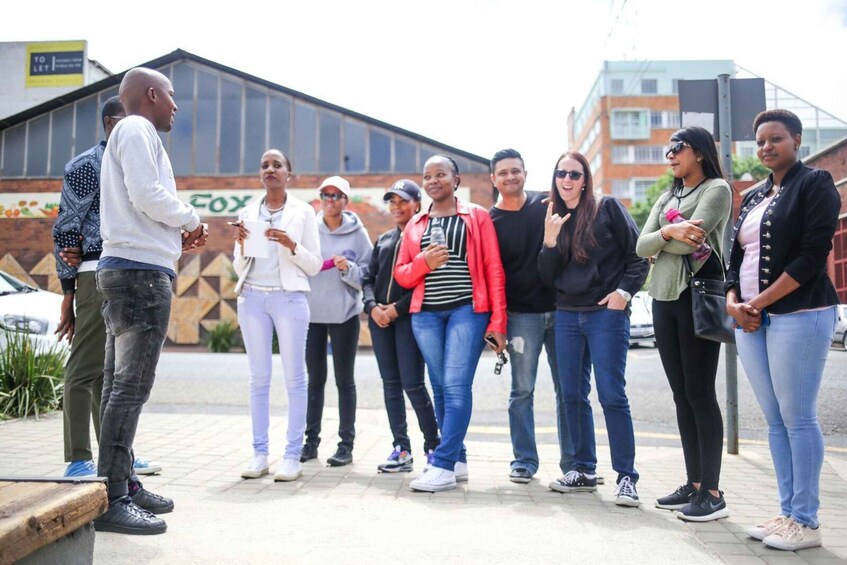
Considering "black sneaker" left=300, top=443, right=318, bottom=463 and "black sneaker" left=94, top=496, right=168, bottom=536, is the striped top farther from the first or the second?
"black sneaker" left=94, top=496, right=168, bottom=536

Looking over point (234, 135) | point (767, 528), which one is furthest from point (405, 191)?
point (234, 135)

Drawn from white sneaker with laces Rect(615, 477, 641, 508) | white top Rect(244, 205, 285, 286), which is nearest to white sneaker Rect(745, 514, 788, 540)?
white sneaker with laces Rect(615, 477, 641, 508)

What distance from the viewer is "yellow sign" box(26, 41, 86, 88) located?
2361 centimetres

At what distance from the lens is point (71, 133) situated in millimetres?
25797

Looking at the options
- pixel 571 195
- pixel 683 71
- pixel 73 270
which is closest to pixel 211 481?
pixel 73 270

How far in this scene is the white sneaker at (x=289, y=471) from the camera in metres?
4.52

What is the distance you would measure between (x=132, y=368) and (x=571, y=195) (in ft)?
8.90

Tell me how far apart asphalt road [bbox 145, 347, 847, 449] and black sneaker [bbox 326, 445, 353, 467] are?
192cm

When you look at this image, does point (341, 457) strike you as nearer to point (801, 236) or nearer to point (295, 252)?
point (295, 252)

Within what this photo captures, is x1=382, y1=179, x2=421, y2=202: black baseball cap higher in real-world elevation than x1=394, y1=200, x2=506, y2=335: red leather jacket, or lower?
higher

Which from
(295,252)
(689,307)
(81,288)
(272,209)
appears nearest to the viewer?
(689,307)

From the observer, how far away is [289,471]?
15.0 feet

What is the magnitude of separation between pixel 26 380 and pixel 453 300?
16.5 feet

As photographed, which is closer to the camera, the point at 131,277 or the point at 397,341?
the point at 131,277
